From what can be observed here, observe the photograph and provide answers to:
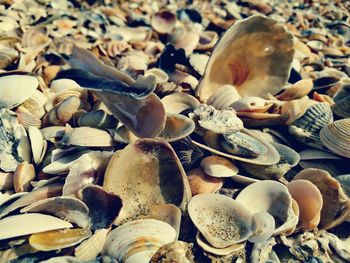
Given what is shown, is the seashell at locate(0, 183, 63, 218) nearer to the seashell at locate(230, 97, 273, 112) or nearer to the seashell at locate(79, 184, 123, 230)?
the seashell at locate(79, 184, 123, 230)

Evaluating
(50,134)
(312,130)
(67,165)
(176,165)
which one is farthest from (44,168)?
(312,130)

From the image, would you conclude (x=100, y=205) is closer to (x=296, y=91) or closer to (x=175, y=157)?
(x=175, y=157)

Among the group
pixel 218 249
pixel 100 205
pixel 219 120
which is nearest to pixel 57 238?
pixel 100 205

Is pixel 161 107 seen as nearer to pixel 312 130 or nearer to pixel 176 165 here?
pixel 176 165

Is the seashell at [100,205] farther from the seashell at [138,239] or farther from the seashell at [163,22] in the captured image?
the seashell at [163,22]

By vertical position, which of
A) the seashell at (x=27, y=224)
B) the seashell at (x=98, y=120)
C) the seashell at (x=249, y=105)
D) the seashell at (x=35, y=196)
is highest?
the seashell at (x=249, y=105)

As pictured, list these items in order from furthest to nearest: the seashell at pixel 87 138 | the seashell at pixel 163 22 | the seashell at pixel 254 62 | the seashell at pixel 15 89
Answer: the seashell at pixel 163 22, the seashell at pixel 254 62, the seashell at pixel 15 89, the seashell at pixel 87 138

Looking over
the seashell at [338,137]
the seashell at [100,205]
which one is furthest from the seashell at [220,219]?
the seashell at [338,137]
